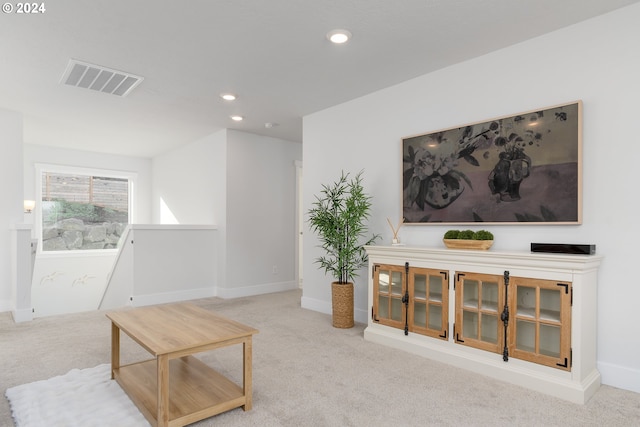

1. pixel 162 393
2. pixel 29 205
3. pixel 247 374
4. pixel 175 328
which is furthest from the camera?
pixel 29 205

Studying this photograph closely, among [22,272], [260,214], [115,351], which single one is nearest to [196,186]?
[260,214]

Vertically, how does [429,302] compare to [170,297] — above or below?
above

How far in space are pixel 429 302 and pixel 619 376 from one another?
1285mm

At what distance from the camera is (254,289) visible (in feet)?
19.1

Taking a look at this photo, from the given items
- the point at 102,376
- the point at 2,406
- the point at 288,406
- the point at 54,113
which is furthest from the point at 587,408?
the point at 54,113

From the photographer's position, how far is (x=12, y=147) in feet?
15.0

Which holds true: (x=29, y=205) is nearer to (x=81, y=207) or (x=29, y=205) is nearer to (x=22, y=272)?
(x=81, y=207)

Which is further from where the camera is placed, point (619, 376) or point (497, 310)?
point (497, 310)

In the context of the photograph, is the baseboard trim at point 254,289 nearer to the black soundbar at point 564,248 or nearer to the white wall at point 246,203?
the white wall at point 246,203

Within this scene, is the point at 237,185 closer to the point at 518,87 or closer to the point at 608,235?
the point at 518,87

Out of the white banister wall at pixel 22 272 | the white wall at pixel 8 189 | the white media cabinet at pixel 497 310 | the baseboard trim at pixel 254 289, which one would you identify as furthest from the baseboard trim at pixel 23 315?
the white media cabinet at pixel 497 310

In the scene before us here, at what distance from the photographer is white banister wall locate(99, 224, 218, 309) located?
16.6ft

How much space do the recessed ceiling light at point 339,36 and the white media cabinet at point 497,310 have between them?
1.76 meters

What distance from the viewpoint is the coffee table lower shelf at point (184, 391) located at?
79.9 inches
